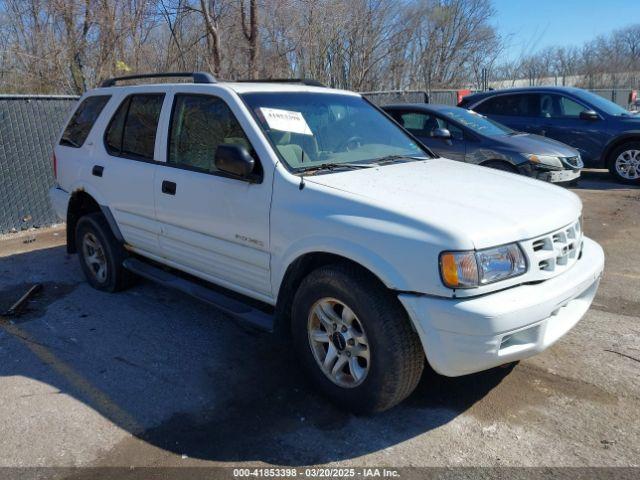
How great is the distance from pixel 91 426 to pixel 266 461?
1.12 metres

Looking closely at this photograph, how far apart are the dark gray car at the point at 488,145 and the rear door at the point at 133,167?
465 cm

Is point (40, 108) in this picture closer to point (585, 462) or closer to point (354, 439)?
point (354, 439)

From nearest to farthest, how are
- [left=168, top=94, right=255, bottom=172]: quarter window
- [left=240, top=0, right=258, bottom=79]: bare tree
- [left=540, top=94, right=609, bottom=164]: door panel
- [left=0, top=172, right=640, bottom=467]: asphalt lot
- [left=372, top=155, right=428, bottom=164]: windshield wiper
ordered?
[left=0, top=172, right=640, bottom=467]: asphalt lot < [left=168, top=94, right=255, bottom=172]: quarter window < [left=372, top=155, right=428, bottom=164]: windshield wiper < [left=540, top=94, right=609, bottom=164]: door panel < [left=240, top=0, right=258, bottom=79]: bare tree

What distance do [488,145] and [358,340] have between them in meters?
6.01

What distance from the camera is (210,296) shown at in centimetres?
410

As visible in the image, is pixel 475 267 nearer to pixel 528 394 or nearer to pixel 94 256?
pixel 528 394

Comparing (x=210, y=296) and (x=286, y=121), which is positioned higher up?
(x=286, y=121)

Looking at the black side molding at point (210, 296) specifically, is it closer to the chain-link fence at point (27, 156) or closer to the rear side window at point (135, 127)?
the rear side window at point (135, 127)

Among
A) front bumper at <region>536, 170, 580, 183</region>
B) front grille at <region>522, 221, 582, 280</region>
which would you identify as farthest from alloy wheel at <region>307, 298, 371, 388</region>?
front bumper at <region>536, 170, 580, 183</region>

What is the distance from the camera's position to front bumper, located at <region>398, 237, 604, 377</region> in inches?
107

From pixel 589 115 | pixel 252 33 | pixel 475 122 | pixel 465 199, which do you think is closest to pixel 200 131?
pixel 465 199

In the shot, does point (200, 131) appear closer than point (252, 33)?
Yes

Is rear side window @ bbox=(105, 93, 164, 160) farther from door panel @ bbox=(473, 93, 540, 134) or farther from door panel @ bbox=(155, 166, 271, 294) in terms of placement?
door panel @ bbox=(473, 93, 540, 134)

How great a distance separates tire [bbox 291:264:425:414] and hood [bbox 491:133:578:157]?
593 centimetres
